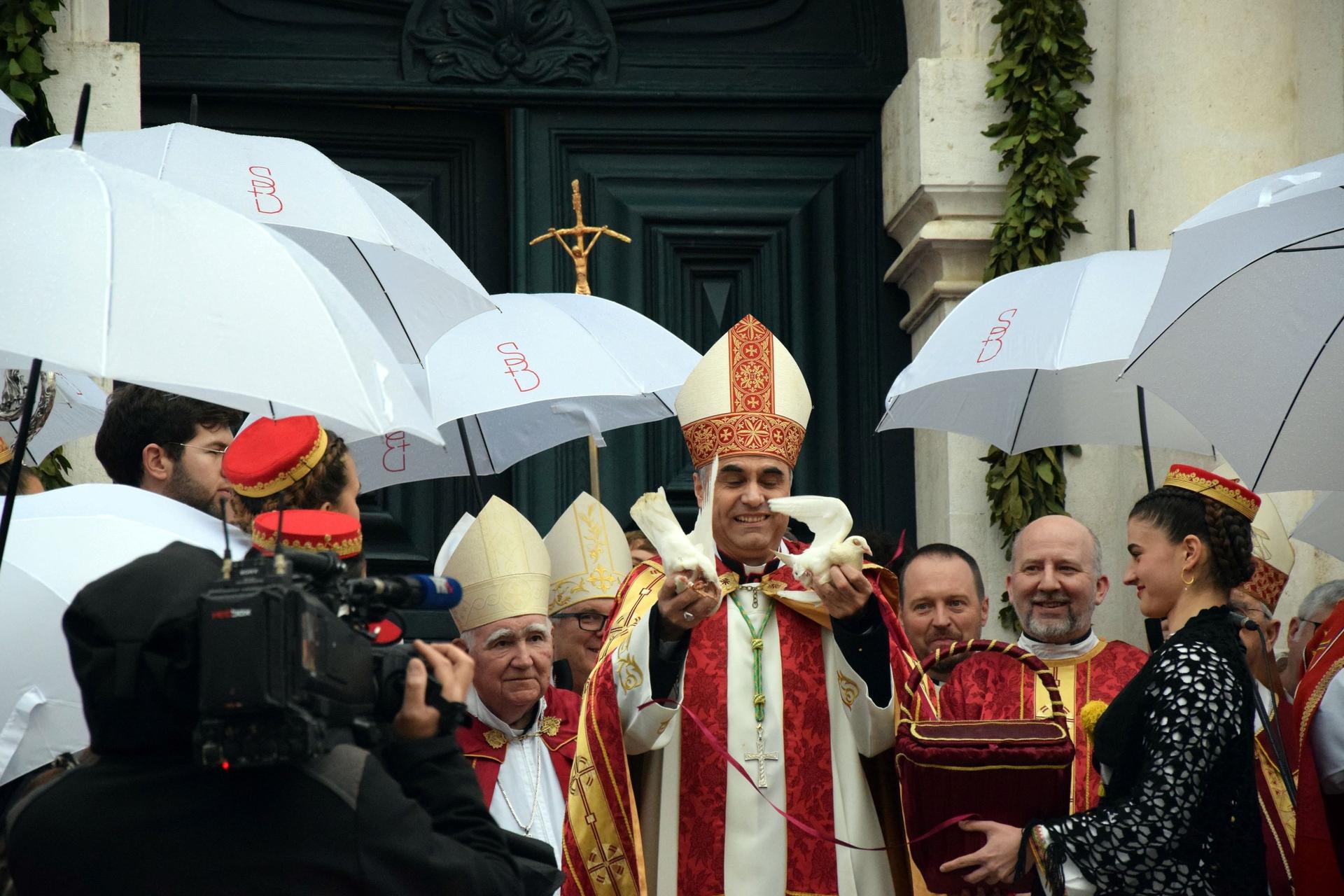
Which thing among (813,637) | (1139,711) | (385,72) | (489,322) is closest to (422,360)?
(489,322)

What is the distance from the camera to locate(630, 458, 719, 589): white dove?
4328mm

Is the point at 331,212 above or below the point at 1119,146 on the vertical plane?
below

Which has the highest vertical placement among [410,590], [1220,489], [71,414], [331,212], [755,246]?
[755,246]

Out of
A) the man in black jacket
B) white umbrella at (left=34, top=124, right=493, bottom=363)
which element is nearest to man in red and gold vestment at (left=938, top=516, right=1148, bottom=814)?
white umbrella at (left=34, top=124, right=493, bottom=363)

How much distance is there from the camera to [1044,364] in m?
5.53

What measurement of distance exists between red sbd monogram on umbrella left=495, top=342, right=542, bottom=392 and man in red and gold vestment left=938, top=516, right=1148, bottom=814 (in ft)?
4.83

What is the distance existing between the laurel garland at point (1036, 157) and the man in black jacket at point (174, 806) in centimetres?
455

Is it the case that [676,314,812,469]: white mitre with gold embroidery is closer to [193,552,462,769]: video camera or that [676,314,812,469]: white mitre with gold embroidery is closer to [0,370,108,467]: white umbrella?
[0,370,108,467]: white umbrella

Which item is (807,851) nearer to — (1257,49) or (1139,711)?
(1139,711)

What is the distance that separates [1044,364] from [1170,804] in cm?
179

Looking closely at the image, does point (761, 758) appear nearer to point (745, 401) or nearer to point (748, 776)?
point (748, 776)

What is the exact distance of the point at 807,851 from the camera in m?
4.68

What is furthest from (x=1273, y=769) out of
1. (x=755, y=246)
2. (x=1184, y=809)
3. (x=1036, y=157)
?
(x=755, y=246)

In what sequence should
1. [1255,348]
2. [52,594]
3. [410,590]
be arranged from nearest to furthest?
[410,590]
[52,594]
[1255,348]
